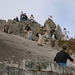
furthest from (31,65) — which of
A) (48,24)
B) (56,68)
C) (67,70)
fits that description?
(48,24)

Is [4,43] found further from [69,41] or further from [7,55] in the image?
[69,41]

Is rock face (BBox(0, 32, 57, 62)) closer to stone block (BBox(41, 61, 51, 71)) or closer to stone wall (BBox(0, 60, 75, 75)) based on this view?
stone wall (BBox(0, 60, 75, 75))

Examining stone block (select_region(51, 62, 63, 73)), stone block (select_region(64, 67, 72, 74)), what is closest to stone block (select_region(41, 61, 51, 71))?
stone block (select_region(51, 62, 63, 73))

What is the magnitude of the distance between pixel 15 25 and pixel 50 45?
4.55m

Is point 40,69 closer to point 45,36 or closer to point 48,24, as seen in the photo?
point 45,36

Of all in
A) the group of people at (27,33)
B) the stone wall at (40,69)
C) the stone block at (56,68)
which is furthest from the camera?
the group of people at (27,33)

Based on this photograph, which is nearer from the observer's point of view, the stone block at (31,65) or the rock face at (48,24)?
the stone block at (31,65)

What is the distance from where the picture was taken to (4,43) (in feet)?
102

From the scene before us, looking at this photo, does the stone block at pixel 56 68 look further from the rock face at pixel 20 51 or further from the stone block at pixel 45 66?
the rock face at pixel 20 51

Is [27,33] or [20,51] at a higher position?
[27,33]

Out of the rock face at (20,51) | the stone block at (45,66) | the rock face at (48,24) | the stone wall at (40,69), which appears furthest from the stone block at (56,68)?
the rock face at (48,24)

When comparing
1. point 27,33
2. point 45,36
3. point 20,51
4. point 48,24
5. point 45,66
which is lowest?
point 45,66

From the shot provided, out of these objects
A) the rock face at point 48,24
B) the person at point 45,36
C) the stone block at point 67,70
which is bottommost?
the stone block at point 67,70

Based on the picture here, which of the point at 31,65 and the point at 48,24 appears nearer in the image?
the point at 31,65
